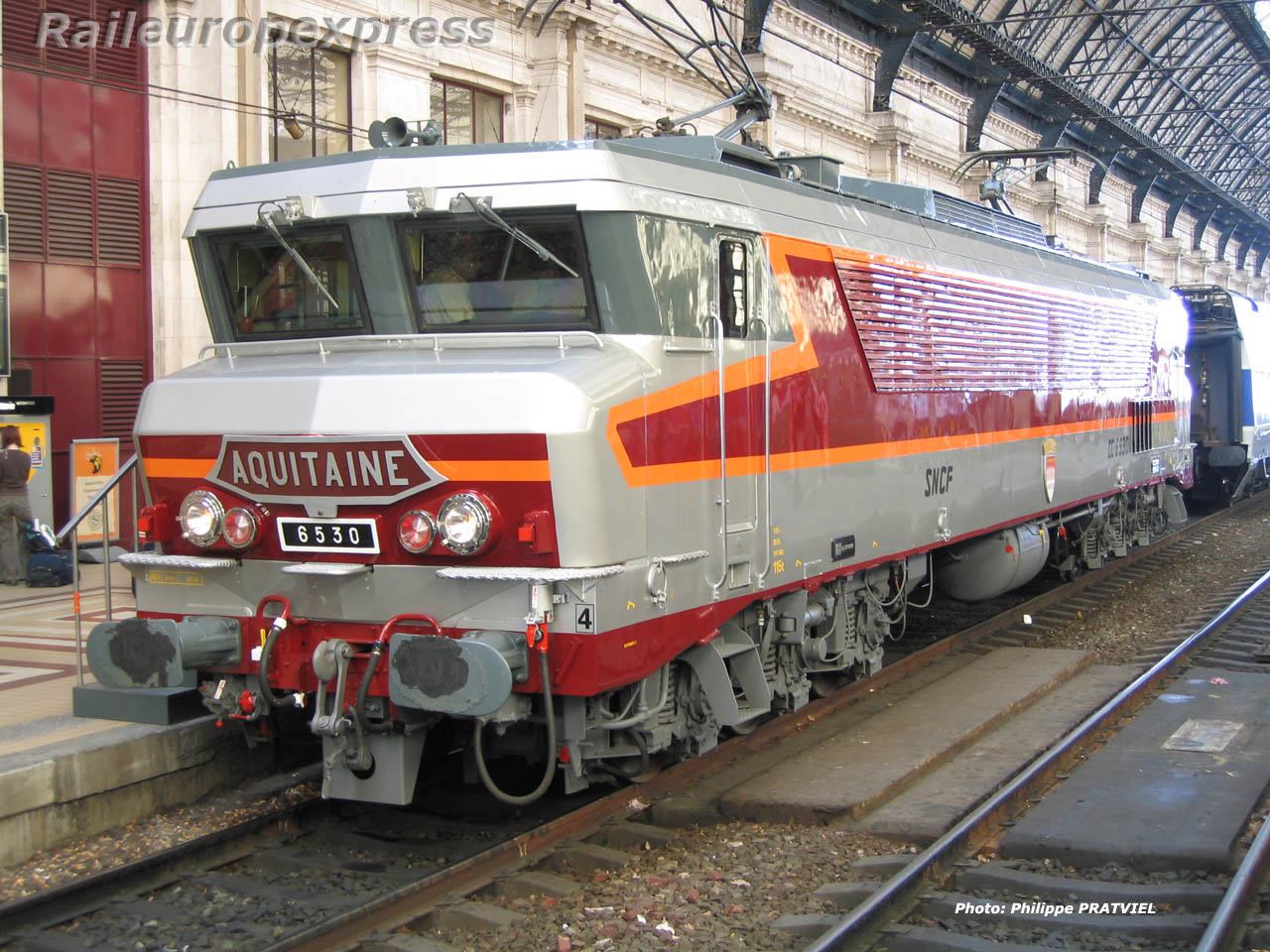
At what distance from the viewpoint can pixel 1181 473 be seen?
19656 millimetres

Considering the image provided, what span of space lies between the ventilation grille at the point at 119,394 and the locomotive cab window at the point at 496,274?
11297 millimetres

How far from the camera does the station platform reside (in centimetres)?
706

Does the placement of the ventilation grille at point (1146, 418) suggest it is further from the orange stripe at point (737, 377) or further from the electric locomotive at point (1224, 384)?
the orange stripe at point (737, 377)

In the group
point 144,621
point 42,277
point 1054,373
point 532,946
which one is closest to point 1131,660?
point 1054,373

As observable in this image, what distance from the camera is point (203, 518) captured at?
22.7ft

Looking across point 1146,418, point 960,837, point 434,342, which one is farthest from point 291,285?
point 1146,418

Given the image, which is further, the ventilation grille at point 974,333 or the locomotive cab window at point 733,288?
the ventilation grille at point 974,333

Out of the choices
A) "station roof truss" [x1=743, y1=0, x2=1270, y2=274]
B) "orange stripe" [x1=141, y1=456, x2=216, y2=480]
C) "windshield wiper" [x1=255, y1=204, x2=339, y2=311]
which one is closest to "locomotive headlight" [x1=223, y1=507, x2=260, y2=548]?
"orange stripe" [x1=141, y1=456, x2=216, y2=480]

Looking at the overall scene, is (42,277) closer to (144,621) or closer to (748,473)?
(144,621)

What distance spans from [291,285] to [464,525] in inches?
85.2

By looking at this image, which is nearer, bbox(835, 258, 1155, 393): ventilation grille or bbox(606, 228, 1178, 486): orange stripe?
bbox(606, 228, 1178, 486): orange stripe

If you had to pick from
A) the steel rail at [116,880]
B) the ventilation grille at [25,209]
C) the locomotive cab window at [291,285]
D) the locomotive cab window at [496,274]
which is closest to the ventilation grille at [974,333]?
the locomotive cab window at [496,274]

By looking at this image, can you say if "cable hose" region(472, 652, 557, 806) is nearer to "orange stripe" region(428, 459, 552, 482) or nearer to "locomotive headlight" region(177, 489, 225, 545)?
"orange stripe" region(428, 459, 552, 482)

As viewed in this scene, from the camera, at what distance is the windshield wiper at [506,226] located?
683 centimetres
